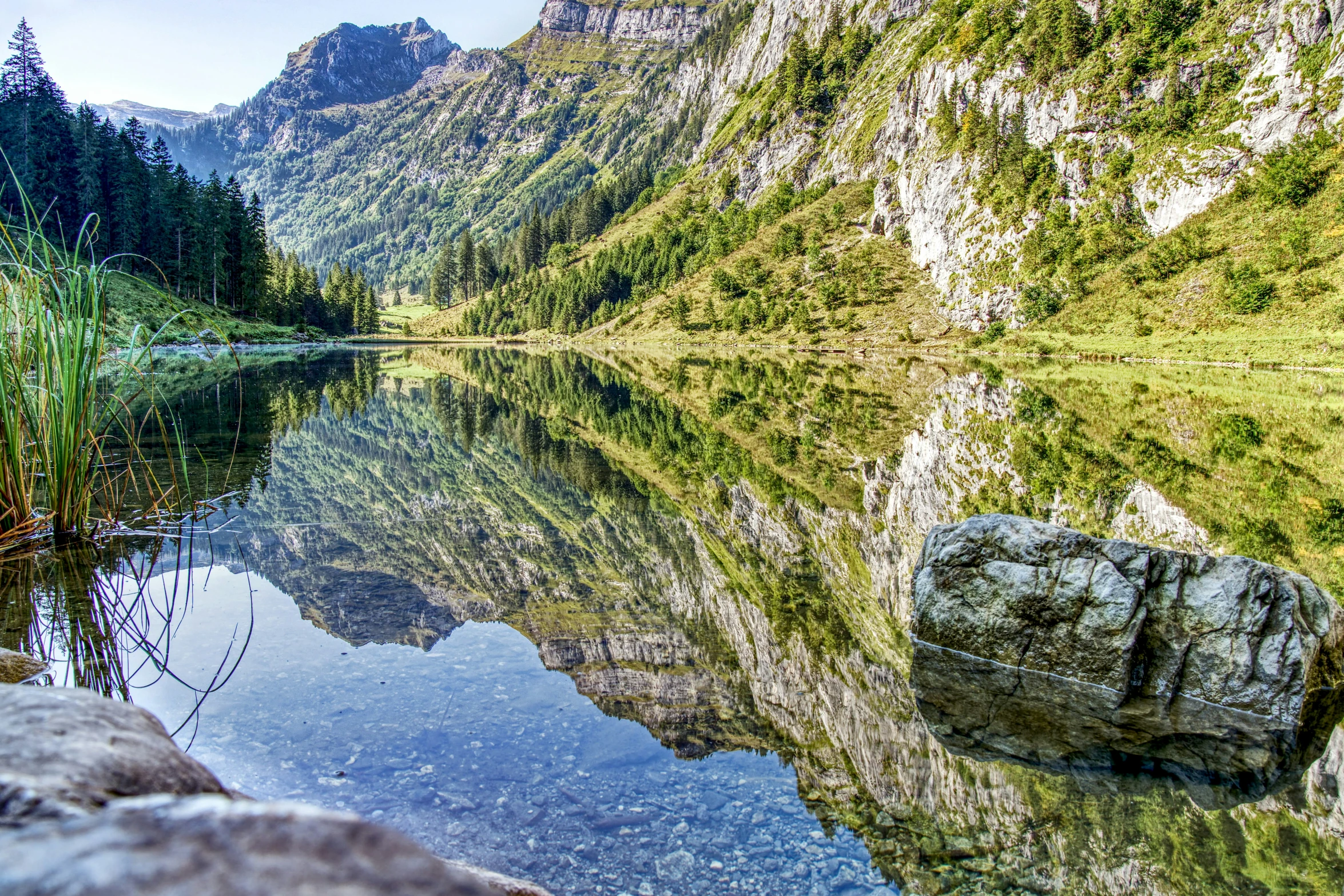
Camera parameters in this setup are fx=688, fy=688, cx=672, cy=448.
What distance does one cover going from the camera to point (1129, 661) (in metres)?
8.02

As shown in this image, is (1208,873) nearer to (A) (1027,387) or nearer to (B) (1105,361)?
(A) (1027,387)

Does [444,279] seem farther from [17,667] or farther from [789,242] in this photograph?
[17,667]

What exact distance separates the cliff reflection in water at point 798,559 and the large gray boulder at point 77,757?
15.6 feet

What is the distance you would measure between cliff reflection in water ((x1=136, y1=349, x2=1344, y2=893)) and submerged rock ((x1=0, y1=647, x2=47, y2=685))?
2.86m

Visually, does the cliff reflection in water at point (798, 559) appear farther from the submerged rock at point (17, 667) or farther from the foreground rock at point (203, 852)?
the foreground rock at point (203, 852)

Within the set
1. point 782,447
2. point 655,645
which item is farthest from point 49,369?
point 782,447

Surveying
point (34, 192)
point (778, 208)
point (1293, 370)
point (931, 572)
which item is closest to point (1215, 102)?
point (1293, 370)

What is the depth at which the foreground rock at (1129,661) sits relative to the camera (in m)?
6.82

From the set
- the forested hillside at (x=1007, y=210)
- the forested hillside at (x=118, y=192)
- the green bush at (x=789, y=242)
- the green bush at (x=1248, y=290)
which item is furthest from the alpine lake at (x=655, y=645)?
the green bush at (x=789, y=242)

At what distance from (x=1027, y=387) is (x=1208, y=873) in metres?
37.6

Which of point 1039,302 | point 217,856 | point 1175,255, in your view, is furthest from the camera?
point 1039,302

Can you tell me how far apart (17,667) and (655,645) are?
6.29 metres

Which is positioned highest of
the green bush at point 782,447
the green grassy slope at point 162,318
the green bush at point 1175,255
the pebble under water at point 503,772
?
the green bush at point 1175,255

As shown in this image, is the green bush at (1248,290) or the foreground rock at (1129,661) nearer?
the foreground rock at (1129,661)
